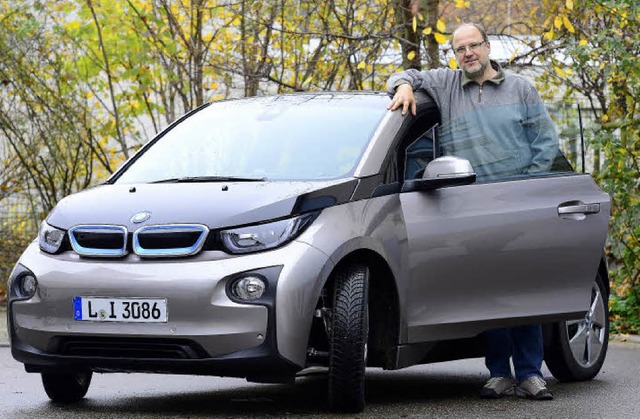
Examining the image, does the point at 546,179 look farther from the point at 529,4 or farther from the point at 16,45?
the point at 529,4

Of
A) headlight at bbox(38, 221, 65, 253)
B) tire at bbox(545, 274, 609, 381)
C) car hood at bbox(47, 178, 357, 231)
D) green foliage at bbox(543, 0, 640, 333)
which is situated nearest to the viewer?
car hood at bbox(47, 178, 357, 231)

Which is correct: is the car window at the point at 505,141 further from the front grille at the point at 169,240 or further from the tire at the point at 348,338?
the front grille at the point at 169,240

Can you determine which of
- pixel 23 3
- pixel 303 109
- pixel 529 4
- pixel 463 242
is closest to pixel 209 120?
pixel 303 109

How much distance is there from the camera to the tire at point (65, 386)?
7.75 m

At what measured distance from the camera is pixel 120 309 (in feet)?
22.5

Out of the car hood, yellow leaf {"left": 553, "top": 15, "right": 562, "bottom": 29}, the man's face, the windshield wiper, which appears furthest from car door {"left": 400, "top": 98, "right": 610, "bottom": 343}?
yellow leaf {"left": 553, "top": 15, "right": 562, "bottom": 29}

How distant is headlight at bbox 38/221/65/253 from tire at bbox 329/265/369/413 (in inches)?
51.8

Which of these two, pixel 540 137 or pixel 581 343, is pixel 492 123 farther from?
pixel 581 343

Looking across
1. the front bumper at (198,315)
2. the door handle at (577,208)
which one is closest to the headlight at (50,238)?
the front bumper at (198,315)

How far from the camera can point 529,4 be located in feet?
75.7

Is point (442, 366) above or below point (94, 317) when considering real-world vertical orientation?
below

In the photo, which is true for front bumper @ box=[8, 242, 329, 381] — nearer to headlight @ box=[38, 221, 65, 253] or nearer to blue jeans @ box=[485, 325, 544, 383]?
headlight @ box=[38, 221, 65, 253]

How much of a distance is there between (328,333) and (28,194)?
9390 mm

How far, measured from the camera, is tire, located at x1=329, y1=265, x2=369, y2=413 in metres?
6.93
